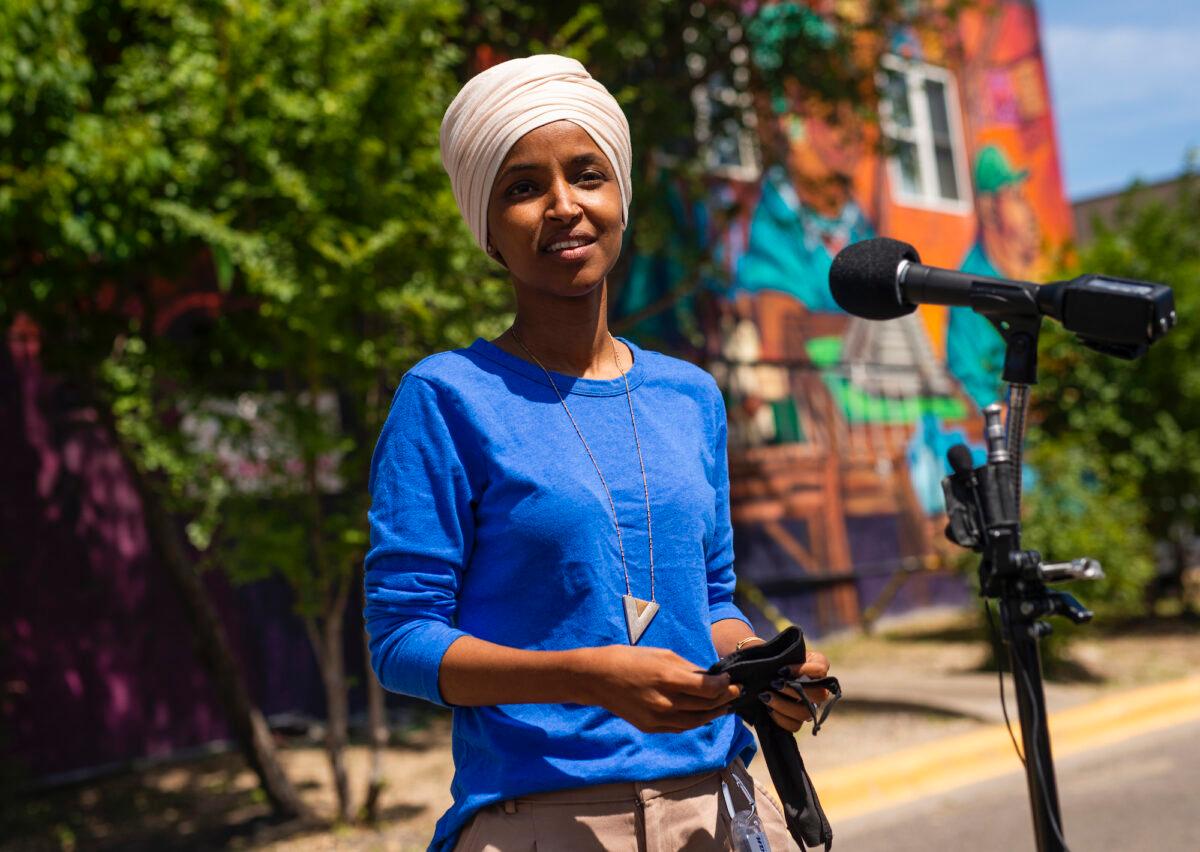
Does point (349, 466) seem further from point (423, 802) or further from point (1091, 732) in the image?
point (1091, 732)

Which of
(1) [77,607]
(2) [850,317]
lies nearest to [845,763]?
(1) [77,607]

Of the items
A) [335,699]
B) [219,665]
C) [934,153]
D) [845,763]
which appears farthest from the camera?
[934,153]

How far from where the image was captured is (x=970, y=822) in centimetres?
608

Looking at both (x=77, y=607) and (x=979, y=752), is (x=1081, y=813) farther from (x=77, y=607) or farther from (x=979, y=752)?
Result: (x=77, y=607)

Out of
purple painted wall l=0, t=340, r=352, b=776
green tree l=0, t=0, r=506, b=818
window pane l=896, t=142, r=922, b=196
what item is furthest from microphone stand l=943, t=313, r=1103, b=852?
window pane l=896, t=142, r=922, b=196

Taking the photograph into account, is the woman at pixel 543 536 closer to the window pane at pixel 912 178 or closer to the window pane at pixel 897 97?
the window pane at pixel 897 97

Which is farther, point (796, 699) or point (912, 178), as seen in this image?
point (912, 178)

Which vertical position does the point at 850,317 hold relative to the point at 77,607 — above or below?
above

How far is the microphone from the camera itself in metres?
1.97

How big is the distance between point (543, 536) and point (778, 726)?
1.32 ft

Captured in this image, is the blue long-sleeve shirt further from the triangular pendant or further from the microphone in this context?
the microphone

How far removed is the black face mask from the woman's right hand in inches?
1.8

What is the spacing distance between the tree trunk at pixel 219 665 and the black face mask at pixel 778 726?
5.09 metres

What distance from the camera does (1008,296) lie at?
2.17 metres
